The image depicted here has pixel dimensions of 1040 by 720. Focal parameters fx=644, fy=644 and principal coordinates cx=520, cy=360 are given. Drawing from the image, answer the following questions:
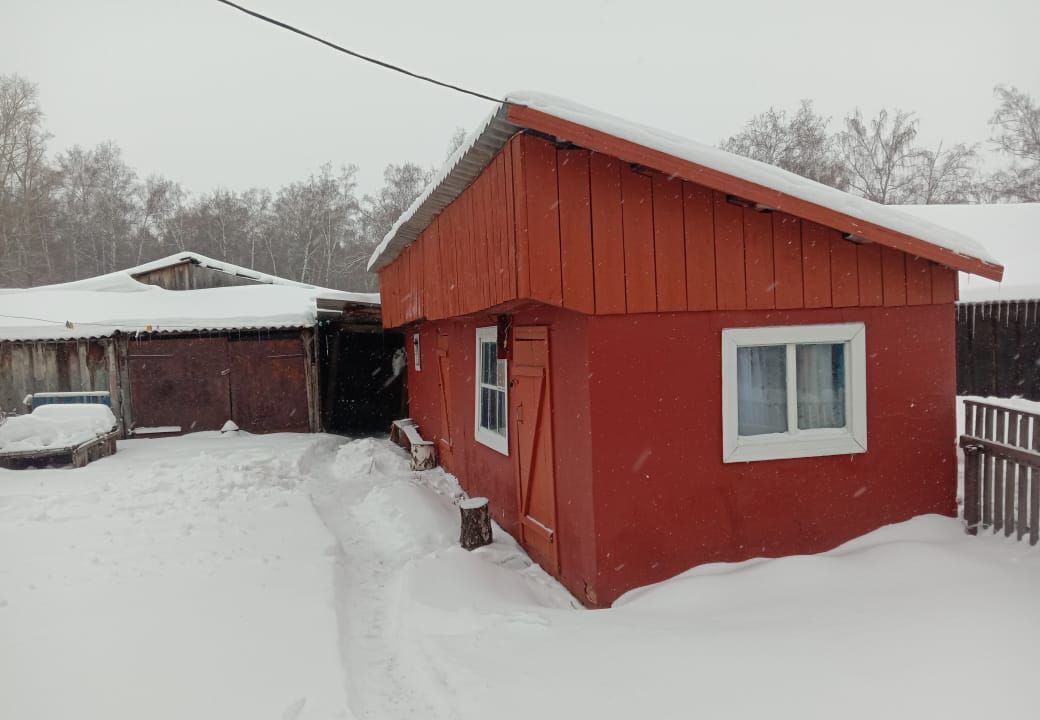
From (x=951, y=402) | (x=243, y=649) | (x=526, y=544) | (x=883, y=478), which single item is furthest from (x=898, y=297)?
(x=243, y=649)

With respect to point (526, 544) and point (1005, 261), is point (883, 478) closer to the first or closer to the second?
point (526, 544)

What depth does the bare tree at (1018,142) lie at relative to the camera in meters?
27.9

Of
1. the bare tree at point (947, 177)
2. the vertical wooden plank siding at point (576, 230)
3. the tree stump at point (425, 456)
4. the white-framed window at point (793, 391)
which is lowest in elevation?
the tree stump at point (425, 456)

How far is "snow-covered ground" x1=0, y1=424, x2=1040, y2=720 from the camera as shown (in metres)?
3.43

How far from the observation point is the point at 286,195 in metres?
44.1

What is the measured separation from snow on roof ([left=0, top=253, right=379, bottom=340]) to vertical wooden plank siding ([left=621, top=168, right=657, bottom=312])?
9593mm

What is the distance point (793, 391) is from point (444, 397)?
6.19 meters

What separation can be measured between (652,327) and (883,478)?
95.9 inches

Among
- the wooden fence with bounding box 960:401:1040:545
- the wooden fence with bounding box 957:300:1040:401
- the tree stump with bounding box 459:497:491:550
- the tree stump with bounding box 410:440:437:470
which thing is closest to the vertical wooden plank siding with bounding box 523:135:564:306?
the tree stump with bounding box 459:497:491:550

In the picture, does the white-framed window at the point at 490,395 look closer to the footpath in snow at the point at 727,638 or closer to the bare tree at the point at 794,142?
the footpath in snow at the point at 727,638

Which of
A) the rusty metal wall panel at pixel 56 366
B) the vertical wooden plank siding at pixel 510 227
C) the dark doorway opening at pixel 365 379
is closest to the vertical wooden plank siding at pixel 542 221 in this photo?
the vertical wooden plank siding at pixel 510 227

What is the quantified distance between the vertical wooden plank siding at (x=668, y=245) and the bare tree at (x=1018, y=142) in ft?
102

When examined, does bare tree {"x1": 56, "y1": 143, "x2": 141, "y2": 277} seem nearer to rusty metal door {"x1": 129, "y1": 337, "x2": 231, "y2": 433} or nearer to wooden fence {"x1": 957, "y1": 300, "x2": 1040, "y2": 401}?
rusty metal door {"x1": 129, "y1": 337, "x2": 231, "y2": 433}

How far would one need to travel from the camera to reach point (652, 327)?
5.02 m
